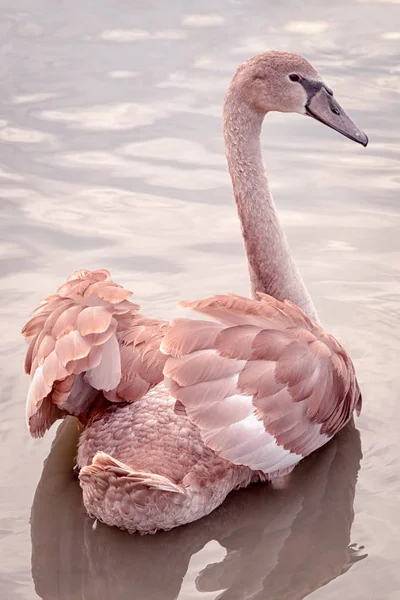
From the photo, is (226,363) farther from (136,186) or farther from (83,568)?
(136,186)

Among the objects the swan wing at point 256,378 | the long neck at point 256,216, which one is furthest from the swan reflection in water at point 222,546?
the long neck at point 256,216

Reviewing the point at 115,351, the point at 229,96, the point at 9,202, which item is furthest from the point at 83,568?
the point at 9,202

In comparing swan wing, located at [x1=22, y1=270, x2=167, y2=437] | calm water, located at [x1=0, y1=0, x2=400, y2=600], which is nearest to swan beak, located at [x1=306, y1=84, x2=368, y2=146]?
calm water, located at [x1=0, y1=0, x2=400, y2=600]

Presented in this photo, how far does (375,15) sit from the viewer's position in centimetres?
952

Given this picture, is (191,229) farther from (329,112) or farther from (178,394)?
(178,394)

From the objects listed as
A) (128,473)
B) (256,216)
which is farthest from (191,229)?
(128,473)

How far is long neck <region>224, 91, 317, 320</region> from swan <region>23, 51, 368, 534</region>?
2.16 ft

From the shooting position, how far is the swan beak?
5121mm

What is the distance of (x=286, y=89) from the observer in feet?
16.6

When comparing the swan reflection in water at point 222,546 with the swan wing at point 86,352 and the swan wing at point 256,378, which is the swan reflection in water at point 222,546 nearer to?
the swan wing at point 256,378

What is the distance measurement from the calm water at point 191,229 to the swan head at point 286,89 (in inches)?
41.4

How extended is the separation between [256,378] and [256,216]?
4.16 ft

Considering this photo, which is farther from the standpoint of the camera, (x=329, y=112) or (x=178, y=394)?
(x=329, y=112)

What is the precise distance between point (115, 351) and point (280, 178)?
128 inches
